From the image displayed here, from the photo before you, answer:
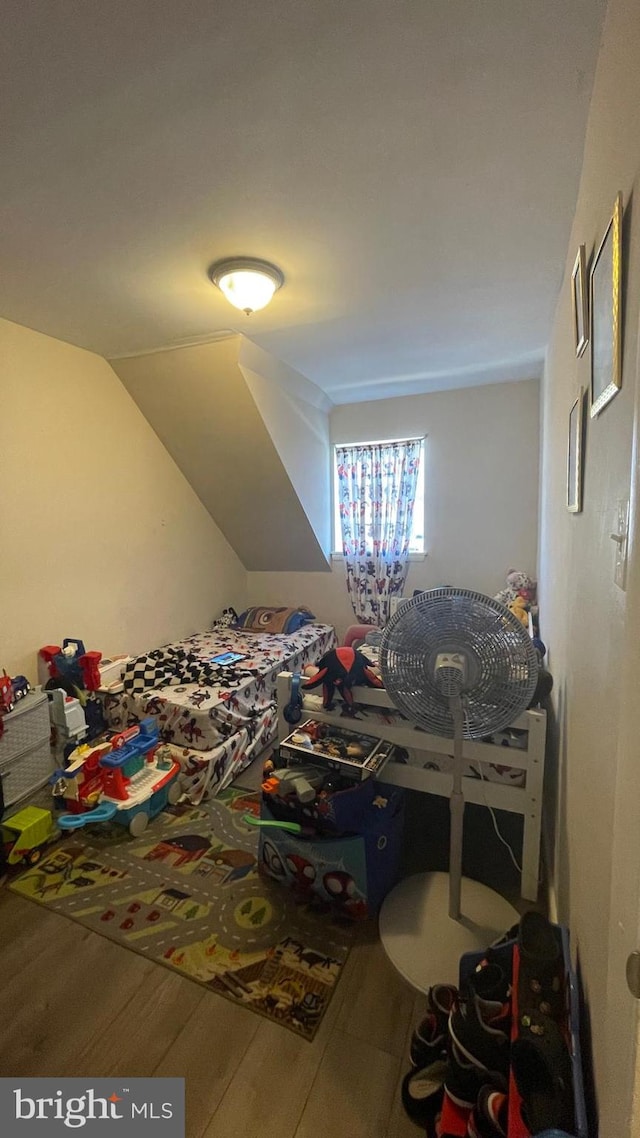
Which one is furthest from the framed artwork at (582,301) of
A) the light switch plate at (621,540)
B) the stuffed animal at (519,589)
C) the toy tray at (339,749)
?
the stuffed animal at (519,589)

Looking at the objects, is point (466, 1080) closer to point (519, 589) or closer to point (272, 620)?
point (519, 589)

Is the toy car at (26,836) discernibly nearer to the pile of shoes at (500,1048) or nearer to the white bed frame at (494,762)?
the white bed frame at (494,762)

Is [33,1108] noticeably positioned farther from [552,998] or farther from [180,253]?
[180,253]

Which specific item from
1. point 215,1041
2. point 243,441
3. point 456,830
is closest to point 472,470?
point 243,441

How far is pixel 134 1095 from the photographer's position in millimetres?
1085

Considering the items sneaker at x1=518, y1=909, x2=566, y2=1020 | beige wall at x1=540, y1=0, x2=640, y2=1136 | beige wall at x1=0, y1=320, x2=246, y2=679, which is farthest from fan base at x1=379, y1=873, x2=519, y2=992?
beige wall at x1=0, y1=320, x2=246, y2=679

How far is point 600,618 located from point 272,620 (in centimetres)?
334

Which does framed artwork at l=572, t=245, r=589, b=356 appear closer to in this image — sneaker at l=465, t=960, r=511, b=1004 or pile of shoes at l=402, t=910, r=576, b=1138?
pile of shoes at l=402, t=910, r=576, b=1138

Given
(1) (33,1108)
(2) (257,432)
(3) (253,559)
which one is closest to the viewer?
(1) (33,1108)

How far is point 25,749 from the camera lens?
2.17 meters

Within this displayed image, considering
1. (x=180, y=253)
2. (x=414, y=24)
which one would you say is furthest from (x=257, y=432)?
(x=414, y=24)

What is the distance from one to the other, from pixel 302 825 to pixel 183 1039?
61 cm

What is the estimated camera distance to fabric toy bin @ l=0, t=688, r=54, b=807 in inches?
82.1

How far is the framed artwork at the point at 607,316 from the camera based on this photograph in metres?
0.76
